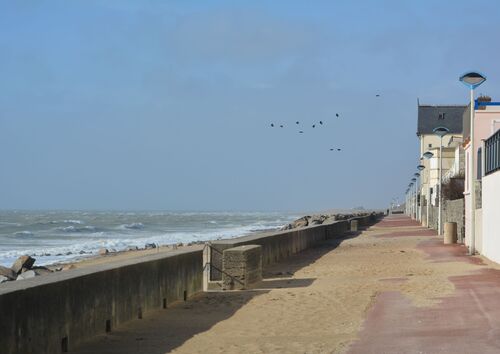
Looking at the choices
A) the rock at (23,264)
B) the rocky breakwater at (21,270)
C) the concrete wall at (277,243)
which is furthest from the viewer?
the rock at (23,264)

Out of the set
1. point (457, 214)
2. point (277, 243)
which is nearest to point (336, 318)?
point (277, 243)

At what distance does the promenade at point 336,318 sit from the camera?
10.1m

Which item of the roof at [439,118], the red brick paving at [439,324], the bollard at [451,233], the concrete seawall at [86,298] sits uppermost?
the roof at [439,118]

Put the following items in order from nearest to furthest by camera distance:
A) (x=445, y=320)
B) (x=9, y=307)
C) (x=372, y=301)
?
(x=9, y=307)
(x=445, y=320)
(x=372, y=301)

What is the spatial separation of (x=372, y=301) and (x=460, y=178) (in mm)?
33118

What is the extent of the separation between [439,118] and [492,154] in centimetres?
8116

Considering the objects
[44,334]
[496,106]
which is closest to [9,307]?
[44,334]

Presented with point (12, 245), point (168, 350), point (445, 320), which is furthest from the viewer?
point (12, 245)

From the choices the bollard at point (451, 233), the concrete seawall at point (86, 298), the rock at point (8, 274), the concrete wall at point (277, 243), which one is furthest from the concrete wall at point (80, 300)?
the bollard at point (451, 233)

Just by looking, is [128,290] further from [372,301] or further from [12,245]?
[12,245]

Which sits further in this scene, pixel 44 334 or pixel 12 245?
pixel 12 245

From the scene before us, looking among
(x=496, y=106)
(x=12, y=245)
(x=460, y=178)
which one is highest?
(x=496, y=106)

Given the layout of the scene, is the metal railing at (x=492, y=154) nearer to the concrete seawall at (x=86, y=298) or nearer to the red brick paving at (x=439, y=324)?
the red brick paving at (x=439, y=324)

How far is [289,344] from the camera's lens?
10352 mm
